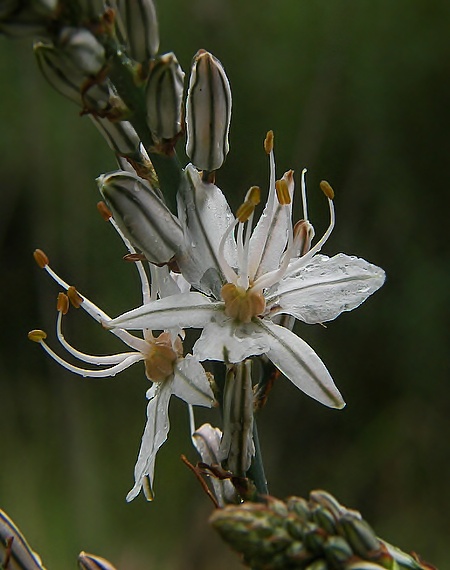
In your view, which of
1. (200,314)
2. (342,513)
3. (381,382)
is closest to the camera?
(342,513)

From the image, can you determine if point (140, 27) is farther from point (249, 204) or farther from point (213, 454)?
point (213, 454)

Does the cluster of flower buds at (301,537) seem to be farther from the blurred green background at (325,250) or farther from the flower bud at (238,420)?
the blurred green background at (325,250)

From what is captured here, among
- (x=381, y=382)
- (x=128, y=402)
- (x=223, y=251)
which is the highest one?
(x=223, y=251)

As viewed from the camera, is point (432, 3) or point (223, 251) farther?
point (432, 3)

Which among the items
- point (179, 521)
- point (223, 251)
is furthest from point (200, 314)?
point (179, 521)

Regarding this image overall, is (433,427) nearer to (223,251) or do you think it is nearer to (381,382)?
(381,382)

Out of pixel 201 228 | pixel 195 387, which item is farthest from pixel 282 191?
pixel 195 387

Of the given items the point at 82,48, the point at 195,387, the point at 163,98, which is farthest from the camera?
the point at 195,387
